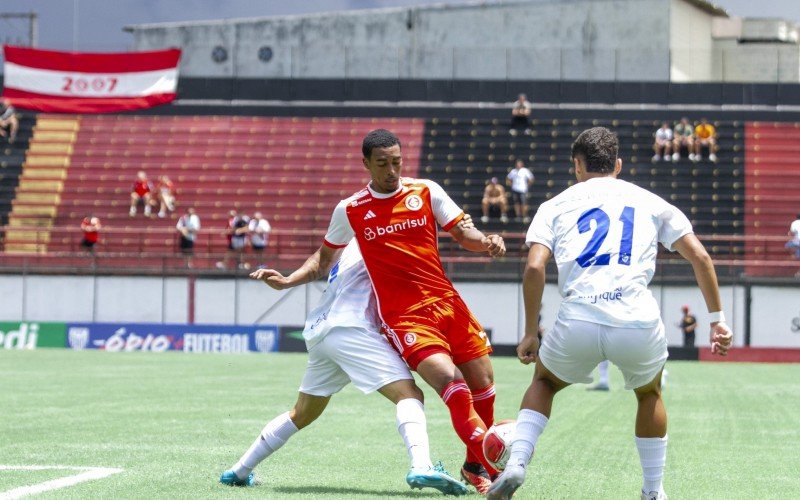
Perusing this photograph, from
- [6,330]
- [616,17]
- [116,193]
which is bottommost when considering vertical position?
[6,330]

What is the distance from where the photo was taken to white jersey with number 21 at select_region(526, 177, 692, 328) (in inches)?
285

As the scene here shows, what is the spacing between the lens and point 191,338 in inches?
1419

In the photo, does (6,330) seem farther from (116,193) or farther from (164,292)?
(116,193)

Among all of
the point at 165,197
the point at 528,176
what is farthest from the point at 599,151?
the point at 165,197

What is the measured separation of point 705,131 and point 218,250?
1594 cm

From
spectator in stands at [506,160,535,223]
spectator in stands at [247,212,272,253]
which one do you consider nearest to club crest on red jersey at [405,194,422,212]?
spectator in stands at [247,212,272,253]

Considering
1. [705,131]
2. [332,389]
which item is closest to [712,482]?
[332,389]

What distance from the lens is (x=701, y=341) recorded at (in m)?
35.8

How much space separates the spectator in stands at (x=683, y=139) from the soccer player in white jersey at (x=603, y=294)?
1453 inches

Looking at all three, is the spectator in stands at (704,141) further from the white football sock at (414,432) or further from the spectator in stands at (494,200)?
the white football sock at (414,432)

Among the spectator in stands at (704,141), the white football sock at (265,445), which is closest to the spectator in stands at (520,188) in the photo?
the spectator in stands at (704,141)

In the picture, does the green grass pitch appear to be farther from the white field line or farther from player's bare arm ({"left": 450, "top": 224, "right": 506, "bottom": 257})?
player's bare arm ({"left": 450, "top": 224, "right": 506, "bottom": 257})

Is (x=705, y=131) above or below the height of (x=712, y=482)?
above

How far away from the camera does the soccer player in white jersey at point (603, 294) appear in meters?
7.23
